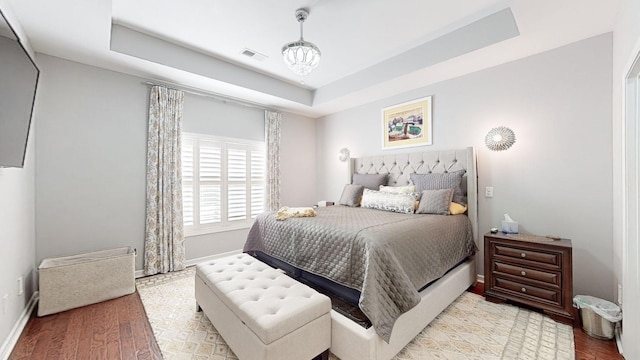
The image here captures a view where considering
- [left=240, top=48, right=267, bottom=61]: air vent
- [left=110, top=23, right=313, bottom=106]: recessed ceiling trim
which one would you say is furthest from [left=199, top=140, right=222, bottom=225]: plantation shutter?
[left=240, top=48, right=267, bottom=61]: air vent

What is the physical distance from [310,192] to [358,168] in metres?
1.28

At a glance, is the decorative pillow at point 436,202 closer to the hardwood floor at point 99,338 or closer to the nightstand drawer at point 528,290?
the nightstand drawer at point 528,290

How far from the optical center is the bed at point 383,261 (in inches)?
63.9

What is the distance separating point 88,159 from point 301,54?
2733mm

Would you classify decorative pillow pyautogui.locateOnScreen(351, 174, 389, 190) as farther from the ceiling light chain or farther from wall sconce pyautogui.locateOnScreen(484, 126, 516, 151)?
the ceiling light chain

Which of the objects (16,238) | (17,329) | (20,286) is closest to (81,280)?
(20,286)

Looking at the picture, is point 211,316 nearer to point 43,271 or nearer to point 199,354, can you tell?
point 199,354

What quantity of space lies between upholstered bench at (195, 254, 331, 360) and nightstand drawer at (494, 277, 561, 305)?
6.28 ft

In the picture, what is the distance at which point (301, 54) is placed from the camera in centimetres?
221

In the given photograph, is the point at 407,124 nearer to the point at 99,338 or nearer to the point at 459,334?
the point at 459,334

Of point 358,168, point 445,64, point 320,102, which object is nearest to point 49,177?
point 320,102

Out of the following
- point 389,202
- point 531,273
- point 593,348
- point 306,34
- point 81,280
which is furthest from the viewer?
point 389,202

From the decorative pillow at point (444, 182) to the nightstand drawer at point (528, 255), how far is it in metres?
0.68

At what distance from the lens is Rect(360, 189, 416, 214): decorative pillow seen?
296 centimetres
